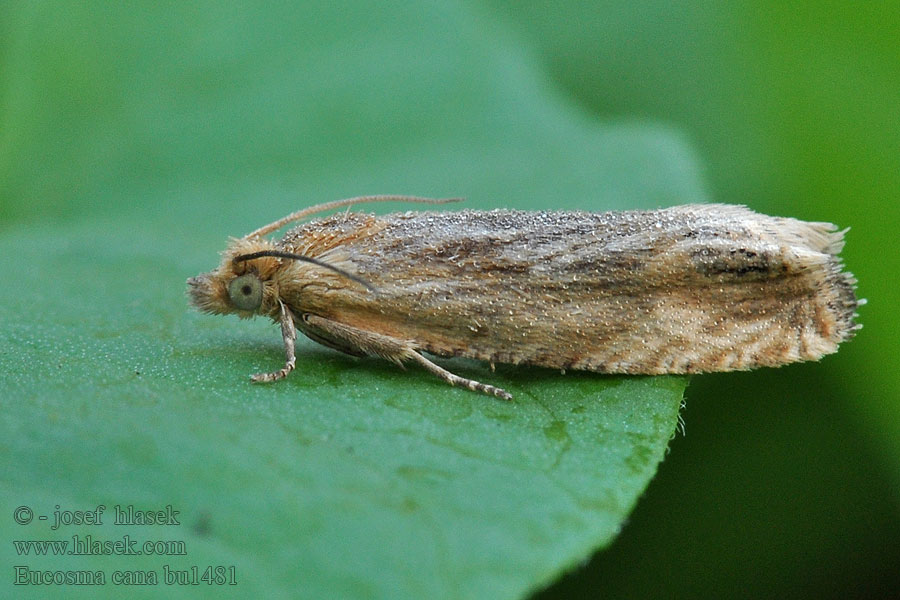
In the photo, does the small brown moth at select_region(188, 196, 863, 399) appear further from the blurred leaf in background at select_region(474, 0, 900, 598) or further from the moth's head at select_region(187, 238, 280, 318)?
the blurred leaf in background at select_region(474, 0, 900, 598)

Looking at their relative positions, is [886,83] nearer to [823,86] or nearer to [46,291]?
[823,86]

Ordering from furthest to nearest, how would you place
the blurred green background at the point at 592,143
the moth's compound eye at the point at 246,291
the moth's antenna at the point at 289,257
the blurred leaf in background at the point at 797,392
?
1. the blurred green background at the point at 592,143
2. the blurred leaf in background at the point at 797,392
3. the moth's compound eye at the point at 246,291
4. the moth's antenna at the point at 289,257

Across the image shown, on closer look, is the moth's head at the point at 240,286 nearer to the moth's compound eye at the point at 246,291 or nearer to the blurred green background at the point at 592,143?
the moth's compound eye at the point at 246,291

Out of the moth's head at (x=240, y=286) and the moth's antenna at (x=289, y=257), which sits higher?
the moth's antenna at (x=289, y=257)

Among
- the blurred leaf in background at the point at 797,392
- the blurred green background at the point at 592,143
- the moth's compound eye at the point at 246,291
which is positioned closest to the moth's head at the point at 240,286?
the moth's compound eye at the point at 246,291

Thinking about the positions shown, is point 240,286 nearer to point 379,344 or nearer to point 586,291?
point 379,344

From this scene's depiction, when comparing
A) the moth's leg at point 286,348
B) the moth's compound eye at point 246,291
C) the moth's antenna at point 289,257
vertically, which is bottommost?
the moth's leg at point 286,348

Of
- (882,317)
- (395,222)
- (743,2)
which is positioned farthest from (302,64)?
(882,317)
